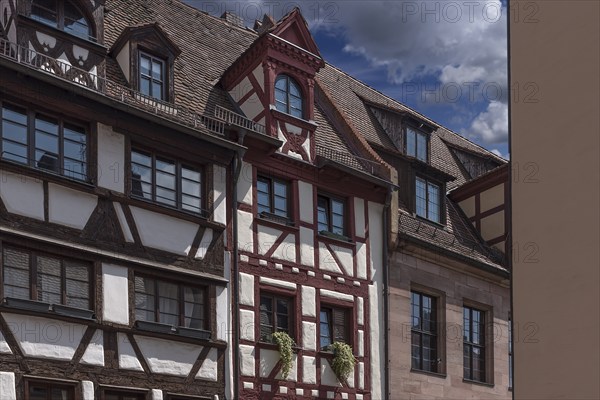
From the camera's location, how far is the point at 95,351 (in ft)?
50.2

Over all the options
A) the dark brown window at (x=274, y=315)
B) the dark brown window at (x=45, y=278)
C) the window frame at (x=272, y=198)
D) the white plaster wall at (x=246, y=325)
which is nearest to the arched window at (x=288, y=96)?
the window frame at (x=272, y=198)

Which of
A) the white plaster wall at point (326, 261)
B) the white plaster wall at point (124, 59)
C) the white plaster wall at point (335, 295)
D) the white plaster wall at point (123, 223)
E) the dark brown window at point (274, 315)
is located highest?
the white plaster wall at point (124, 59)

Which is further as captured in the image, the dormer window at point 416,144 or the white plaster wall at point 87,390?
the dormer window at point 416,144

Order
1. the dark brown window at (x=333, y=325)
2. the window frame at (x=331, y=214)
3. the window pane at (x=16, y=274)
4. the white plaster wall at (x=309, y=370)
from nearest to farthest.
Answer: the window pane at (x=16, y=274) → the white plaster wall at (x=309, y=370) → the dark brown window at (x=333, y=325) → the window frame at (x=331, y=214)

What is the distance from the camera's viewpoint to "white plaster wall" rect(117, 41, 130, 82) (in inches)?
692

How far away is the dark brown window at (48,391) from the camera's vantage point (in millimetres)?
14453

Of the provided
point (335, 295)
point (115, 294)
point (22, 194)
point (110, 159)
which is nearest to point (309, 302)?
point (335, 295)

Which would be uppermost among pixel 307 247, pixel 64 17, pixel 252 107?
pixel 64 17

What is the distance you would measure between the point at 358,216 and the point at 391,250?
1076mm

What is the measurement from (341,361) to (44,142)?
24.1ft

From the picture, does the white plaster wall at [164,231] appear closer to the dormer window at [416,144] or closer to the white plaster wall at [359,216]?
the white plaster wall at [359,216]

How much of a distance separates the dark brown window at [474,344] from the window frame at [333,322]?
4.01m

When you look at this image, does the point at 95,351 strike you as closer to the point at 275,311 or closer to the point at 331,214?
the point at 275,311

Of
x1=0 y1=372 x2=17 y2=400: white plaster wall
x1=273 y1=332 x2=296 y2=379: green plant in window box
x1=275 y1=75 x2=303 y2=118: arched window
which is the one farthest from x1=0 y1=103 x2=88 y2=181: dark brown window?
x1=275 y1=75 x2=303 y2=118: arched window
